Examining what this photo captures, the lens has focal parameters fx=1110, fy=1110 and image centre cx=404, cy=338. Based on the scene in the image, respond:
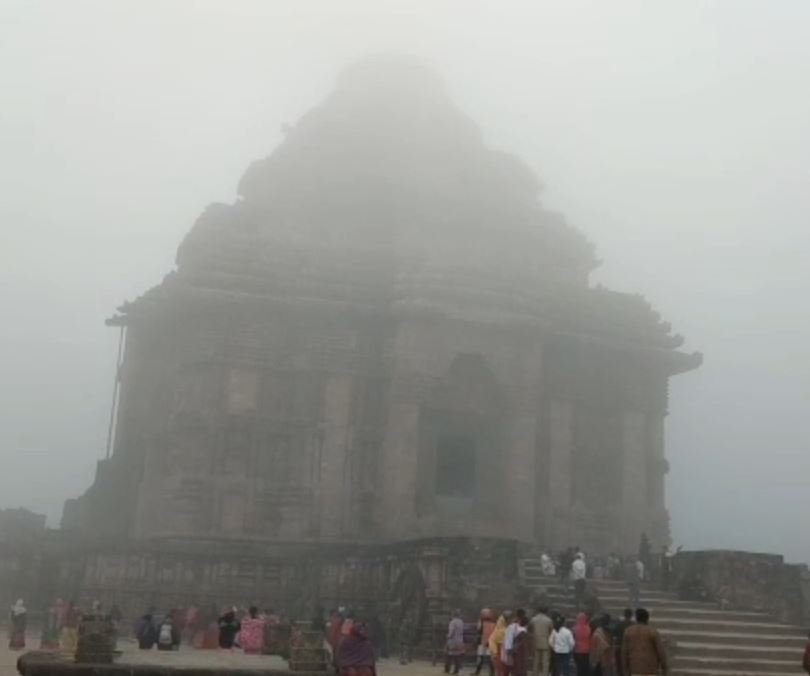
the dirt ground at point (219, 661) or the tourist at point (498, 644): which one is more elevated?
the tourist at point (498, 644)

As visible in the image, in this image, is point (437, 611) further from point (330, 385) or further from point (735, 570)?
point (330, 385)

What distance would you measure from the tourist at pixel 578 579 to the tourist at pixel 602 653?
313 cm

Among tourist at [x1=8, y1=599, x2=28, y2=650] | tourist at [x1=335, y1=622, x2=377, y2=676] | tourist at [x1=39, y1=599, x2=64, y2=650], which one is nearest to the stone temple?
tourist at [x1=39, y1=599, x2=64, y2=650]

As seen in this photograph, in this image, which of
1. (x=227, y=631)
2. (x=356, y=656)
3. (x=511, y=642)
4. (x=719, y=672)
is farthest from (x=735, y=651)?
(x=227, y=631)

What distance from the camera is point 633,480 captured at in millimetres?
26906

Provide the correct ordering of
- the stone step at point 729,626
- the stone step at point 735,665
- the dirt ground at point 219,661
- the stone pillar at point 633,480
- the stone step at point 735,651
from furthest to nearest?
the stone pillar at point 633,480 → the stone step at point 729,626 → the stone step at point 735,651 → the stone step at point 735,665 → the dirt ground at point 219,661

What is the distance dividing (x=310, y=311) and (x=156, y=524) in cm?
580

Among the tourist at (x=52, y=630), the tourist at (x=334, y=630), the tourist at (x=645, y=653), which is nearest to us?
the tourist at (x=645, y=653)

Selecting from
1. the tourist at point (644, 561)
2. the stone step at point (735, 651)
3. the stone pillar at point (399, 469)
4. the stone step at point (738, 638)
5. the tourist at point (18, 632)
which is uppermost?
the stone pillar at point (399, 469)

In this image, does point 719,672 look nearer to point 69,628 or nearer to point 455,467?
point 69,628

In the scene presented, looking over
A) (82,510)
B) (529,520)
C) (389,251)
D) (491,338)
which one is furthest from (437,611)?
(82,510)

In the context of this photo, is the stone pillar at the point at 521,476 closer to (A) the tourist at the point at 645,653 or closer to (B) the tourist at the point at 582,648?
(B) the tourist at the point at 582,648

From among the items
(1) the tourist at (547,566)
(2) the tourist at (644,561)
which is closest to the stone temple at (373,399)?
(2) the tourist at (644,561)

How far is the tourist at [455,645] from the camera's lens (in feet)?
51.8
